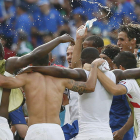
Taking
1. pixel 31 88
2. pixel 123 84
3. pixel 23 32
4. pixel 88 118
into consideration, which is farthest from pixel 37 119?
pixel 23 32

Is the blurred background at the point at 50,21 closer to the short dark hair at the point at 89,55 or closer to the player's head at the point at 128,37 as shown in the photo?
the player's head at the point at 128,37

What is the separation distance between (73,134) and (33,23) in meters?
4.78

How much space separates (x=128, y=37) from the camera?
7844 mm

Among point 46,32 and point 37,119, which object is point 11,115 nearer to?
point 37,119

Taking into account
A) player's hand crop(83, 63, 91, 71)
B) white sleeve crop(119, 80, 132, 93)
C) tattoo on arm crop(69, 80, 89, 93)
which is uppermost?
player's hand crop(83, 63, 91, 71)

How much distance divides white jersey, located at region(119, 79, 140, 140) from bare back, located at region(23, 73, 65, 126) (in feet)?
3.58

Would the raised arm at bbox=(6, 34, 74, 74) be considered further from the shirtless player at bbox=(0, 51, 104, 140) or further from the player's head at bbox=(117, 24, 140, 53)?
the player's head at bbox=(117, 24, 140, 53)

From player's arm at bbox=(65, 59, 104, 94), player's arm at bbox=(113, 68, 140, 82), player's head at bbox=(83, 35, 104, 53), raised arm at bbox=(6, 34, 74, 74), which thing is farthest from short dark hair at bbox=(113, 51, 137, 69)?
raised arm at bbox=(6, 34, 74, 74)

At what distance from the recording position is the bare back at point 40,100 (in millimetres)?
5191

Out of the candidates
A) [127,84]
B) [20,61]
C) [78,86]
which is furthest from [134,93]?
[20,61]

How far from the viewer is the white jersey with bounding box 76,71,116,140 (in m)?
5.52

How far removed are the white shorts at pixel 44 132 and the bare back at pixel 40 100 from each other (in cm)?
8

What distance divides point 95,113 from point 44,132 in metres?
0.84

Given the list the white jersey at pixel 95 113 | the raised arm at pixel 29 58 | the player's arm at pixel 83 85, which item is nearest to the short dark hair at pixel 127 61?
the white jersey at pixel 95 113
